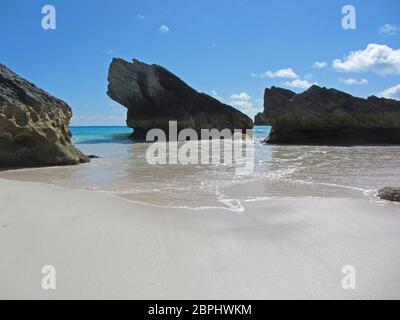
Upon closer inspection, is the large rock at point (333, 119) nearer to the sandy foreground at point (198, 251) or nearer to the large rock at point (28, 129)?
the large rock at point (28, 129)

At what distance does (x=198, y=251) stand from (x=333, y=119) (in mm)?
24730

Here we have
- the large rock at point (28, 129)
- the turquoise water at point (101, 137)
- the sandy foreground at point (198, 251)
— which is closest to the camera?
the sandy foreground at point (198, 251)

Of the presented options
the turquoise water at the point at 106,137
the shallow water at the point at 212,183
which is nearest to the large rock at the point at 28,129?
the shallow water at the point at 212,183

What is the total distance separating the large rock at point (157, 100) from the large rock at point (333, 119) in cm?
1344

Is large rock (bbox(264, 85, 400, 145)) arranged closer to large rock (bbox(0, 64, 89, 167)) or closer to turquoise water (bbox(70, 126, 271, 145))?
turquoise water (bbox(70, 126, 271, 145))

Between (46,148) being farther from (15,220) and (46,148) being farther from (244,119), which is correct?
(244,119)

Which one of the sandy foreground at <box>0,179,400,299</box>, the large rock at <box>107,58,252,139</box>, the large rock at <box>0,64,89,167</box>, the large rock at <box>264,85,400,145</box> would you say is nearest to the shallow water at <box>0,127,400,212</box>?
the sandy foreground at <box>0,179,400,299</box>

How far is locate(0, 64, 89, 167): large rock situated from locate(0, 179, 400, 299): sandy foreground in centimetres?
635

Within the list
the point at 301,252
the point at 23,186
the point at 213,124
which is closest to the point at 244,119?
the point at 213,124

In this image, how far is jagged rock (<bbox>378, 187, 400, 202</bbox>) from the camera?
537cm

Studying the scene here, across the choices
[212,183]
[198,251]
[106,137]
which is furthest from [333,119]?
[106,137]

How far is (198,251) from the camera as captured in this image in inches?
128

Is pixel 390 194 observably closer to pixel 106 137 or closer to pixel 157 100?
pixel 157 100

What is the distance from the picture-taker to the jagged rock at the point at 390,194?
17.6ft
